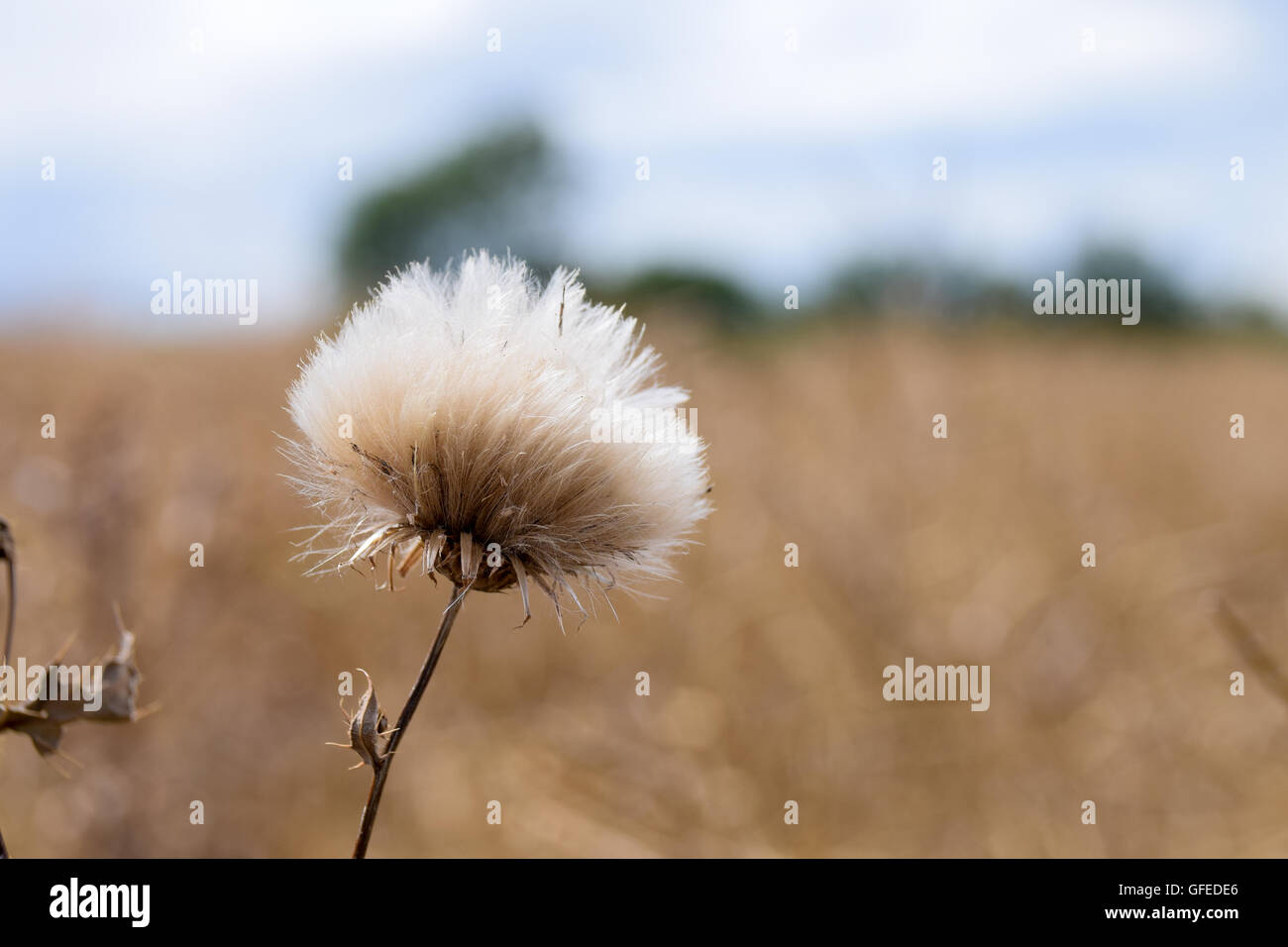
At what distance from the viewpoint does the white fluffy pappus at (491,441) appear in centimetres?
90

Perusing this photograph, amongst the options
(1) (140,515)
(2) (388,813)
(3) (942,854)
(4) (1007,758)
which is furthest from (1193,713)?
(1) (140,515)

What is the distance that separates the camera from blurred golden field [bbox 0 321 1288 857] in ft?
9.45

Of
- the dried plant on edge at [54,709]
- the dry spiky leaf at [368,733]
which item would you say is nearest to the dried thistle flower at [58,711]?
the dried plant on edge at [54,709]

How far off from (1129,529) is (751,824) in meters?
2.74

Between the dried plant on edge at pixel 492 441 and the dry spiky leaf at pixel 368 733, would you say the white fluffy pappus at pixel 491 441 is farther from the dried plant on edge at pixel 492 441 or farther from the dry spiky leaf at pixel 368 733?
the dry spiky leaf at pixel 368 733

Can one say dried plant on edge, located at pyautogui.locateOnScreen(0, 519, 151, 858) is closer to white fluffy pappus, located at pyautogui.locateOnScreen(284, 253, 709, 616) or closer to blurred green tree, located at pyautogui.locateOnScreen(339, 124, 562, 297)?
white fluffy pappus, located at pyautogui.locateOnScreen(284, 253, 709, 616)

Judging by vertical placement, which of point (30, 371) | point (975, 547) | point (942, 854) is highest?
point (30, 371)

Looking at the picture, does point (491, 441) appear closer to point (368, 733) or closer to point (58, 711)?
point (368, 733)

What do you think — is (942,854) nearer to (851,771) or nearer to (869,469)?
(851,771)

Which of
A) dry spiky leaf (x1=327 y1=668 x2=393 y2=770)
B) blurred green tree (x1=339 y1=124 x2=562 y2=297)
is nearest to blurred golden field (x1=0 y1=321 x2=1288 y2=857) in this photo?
dry spiky leaf (x1=327 y1=668 x2=393 y2=770)

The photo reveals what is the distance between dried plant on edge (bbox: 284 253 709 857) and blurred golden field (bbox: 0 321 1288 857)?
6.04 ft

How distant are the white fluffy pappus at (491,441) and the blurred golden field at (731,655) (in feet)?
6.05

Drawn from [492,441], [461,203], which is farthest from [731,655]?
[461,203]

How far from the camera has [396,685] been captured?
4.17 meters
